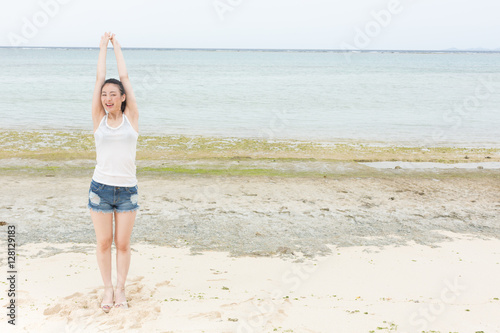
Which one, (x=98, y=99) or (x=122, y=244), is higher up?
(x=98, y=99)

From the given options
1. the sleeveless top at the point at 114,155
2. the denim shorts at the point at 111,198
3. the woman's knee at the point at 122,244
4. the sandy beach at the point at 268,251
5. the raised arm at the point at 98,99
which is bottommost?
the sandy beach at the point at 268,251

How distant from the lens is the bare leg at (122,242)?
3975mm

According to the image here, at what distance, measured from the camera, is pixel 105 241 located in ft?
13.3

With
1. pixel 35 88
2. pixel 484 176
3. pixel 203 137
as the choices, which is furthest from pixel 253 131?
pixel 35 88

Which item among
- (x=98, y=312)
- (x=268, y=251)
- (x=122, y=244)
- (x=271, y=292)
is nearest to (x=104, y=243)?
(x=122, y=244)

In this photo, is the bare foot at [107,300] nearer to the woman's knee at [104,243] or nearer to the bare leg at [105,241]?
the bare leg at [105,241]

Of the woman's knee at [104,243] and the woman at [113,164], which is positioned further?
the woman's knee at [104,243]

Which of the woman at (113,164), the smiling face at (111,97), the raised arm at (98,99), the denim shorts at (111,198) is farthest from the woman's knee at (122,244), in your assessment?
the smiling face at (111,97)

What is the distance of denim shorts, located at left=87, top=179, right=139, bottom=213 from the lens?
3818 mm

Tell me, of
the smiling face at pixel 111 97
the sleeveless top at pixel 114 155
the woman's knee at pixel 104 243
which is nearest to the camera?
the sleeveless top at pixel 114 155

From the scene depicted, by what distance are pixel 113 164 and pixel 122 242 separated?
730mm

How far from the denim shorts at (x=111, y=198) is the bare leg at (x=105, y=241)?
71 mm

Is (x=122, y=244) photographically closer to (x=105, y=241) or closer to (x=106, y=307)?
(x=105, y=241)

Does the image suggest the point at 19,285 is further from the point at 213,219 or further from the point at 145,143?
the point at 145,143
